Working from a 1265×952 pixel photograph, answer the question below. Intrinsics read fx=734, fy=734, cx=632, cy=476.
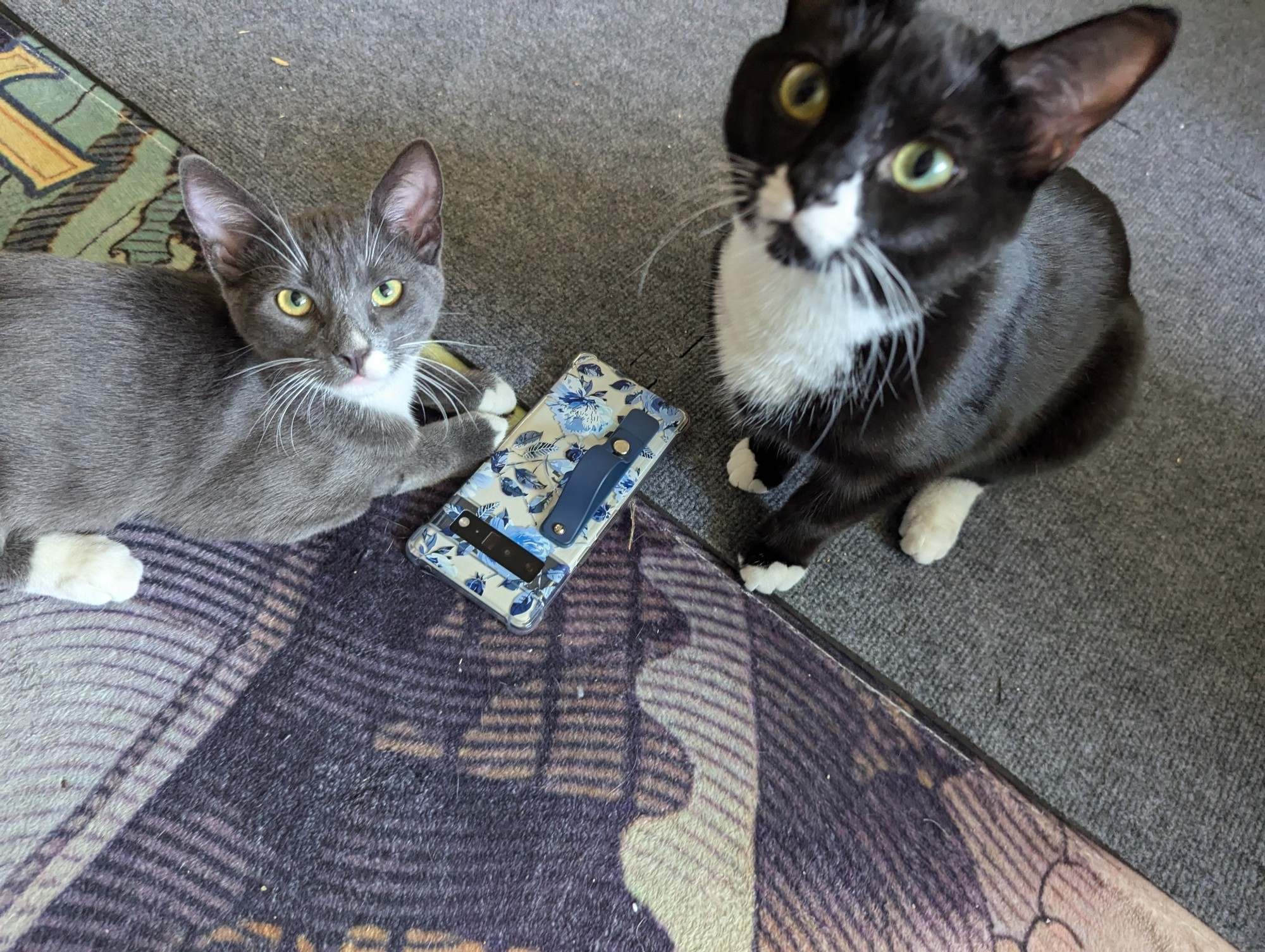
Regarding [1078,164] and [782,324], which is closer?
[782,324]

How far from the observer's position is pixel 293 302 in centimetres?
85

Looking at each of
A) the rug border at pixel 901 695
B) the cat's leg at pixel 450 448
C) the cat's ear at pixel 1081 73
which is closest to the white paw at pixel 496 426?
the cat's leg at pixel 450 448

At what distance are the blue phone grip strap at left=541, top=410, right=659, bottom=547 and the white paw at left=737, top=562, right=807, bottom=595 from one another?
23 cm

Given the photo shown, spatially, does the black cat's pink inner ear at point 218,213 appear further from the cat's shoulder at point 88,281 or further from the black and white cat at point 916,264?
the black and white cat at point 916,264

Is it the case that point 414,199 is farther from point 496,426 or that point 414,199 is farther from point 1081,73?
point 1081,73

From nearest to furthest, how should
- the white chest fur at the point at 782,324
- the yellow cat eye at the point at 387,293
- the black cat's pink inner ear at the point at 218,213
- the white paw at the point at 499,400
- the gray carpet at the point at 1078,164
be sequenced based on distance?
the white chest fur at the point at 782,324, the black cat's pink inner ear at the point at 218,213, the yellow cat eye at the point at 387,293, the gray carpet at the point at 1078,164, the white paw at the point at 499,400

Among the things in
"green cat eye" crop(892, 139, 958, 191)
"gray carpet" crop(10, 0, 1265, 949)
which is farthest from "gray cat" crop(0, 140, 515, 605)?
"green cat eye" crop(892, 139, 958, 191)

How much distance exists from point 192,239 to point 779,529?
3.51 feet

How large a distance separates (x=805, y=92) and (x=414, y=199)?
1.65 feet

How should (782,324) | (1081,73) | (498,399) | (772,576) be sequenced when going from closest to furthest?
(1081,73), (782,324), (772,576), (498,399)

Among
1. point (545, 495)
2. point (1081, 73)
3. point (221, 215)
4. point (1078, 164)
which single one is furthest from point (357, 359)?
point (1078, 164)

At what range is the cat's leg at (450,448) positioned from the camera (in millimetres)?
1023

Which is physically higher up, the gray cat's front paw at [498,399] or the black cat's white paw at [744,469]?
the black cat's white paw at [744,469]

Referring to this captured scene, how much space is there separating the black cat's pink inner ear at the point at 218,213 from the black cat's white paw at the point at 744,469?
2.27 feet
